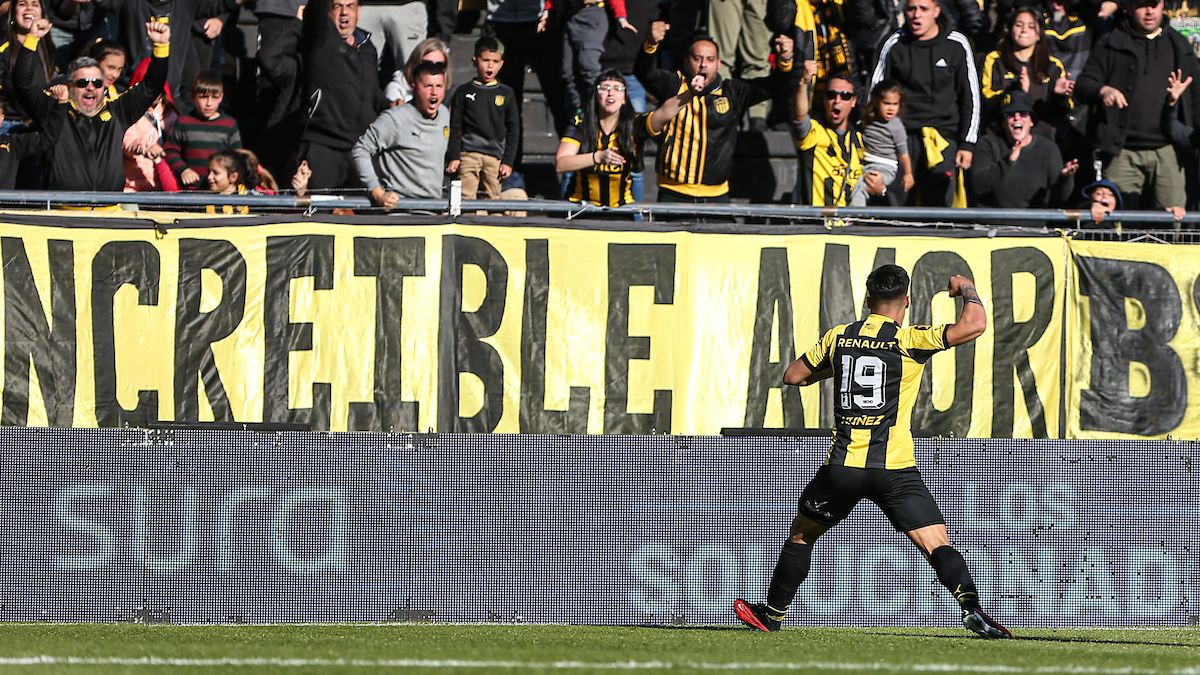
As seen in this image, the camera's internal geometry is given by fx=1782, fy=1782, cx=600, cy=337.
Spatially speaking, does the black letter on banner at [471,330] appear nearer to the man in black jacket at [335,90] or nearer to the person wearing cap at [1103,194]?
the man in black jacket at [335,90]

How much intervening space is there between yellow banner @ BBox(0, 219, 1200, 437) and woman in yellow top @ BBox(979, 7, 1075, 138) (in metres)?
3.07

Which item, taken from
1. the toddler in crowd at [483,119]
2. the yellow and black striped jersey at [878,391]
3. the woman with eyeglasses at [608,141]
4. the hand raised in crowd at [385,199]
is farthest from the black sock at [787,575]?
the toddler in crowd at [483,119]

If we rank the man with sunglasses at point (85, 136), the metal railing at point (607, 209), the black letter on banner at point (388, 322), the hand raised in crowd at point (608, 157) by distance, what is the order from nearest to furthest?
the black letter on banner at point (388, 322) < the metal railing at point (607, 209) < the man with sunglasses at point (85, 136) < the hand raised in crowd at point (608, 157)

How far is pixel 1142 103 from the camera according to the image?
12.9 metres

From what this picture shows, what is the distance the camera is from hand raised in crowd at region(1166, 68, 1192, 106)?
12.9 metres

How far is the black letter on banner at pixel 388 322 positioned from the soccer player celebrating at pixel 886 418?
3.08m

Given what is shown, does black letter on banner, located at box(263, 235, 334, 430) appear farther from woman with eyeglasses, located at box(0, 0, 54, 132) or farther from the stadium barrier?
woman with eyeglasses, located at box(0, 0, 54, 132)

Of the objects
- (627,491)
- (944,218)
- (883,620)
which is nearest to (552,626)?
(627,491)

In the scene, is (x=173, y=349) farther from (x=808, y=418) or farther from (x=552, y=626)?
(x=808, y=418)

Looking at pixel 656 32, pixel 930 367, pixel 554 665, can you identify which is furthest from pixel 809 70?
pixel 554 665

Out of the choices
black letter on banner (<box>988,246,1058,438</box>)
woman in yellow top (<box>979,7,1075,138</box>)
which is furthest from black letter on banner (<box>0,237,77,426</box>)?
woman in yellow top (<box>979,7,1075,138</box>)

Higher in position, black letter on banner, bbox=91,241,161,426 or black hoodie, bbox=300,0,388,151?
black hoodie, bbox=300,0,388,151

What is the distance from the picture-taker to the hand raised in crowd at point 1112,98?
12758mm

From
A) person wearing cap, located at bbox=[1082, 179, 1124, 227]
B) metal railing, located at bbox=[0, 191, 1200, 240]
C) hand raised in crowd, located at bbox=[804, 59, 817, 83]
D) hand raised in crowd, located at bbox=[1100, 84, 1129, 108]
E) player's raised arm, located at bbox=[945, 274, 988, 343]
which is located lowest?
player's raised arm, located at bbox=[945, 274, 988, 343]
